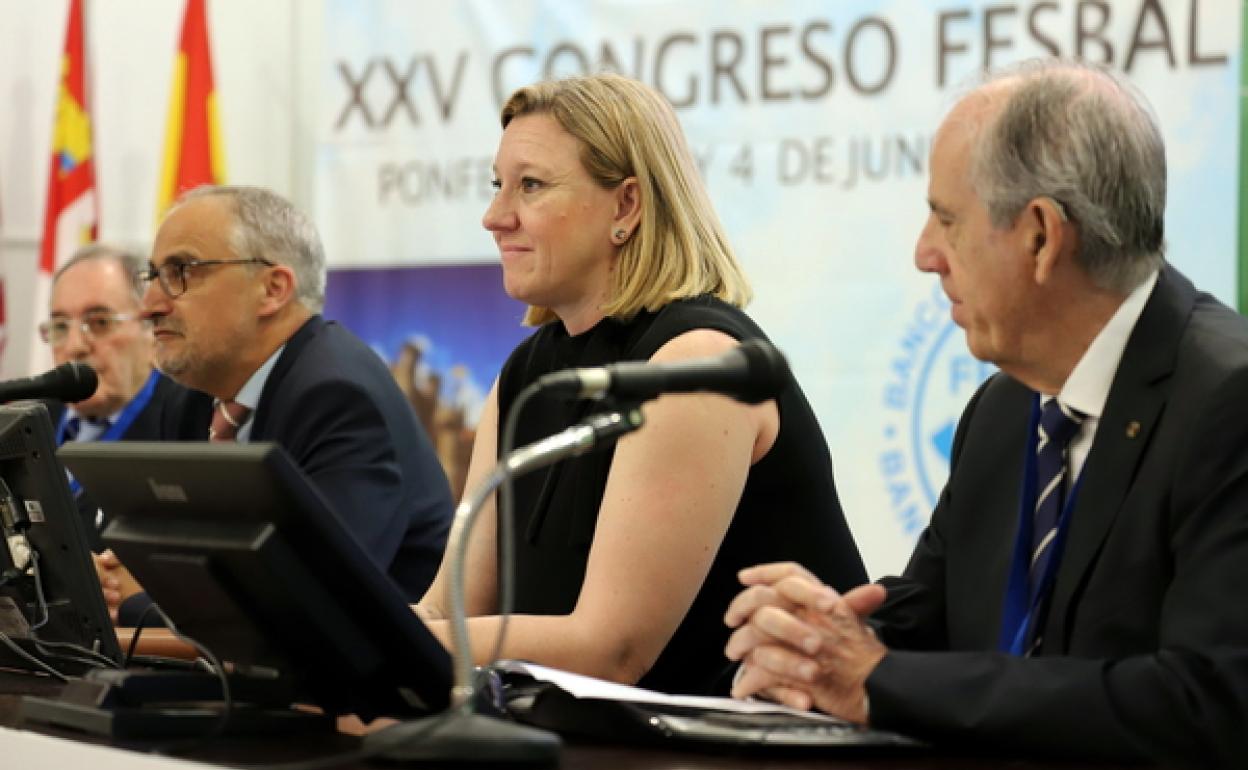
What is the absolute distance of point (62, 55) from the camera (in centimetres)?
593

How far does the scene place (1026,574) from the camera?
6.49ft

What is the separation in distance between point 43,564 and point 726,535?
3.10 ft

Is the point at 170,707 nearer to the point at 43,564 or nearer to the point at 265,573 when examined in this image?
the point at 265,573

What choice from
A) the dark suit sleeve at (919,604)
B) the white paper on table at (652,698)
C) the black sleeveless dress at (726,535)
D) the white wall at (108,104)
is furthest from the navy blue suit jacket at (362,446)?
the white wall at (108,104)

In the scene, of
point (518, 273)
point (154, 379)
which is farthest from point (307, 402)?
point (154, 379)

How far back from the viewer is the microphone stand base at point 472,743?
154 cm

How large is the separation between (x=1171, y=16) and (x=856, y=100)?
2.74 feet

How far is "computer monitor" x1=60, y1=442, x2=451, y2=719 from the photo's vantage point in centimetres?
159

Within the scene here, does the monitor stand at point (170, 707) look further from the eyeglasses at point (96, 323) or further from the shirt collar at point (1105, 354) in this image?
the eyeglasses at point (96, 323)

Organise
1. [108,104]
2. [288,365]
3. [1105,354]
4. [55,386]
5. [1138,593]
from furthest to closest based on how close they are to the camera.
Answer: [108,104]
[288,365]
[55,386]
[1105,354]
[1138,593]

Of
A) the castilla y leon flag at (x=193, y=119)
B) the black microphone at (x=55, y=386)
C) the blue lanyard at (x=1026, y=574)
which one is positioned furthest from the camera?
the castilla y leon flag at (x=193, y=119)

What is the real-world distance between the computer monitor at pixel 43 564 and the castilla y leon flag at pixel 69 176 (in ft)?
12.0

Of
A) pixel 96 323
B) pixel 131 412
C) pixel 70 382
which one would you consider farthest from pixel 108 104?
pixel 70 382

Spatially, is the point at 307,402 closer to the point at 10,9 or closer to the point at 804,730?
the point at 804,730
